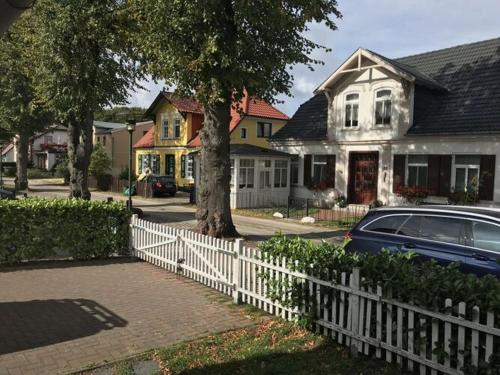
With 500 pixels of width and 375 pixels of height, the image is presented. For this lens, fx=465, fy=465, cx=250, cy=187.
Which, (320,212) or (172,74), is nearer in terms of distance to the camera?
Answer: (172,74)

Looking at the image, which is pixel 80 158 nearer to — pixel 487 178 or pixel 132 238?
pixel 132 238

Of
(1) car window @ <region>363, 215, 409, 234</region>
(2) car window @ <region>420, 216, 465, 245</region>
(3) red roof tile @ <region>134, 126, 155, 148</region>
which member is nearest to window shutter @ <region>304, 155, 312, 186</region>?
(1) car window @ <region>363, 215, 409, 234</region>

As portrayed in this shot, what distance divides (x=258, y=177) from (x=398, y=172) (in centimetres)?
738

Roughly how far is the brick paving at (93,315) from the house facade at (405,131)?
1427 cm

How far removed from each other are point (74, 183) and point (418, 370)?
18.6m

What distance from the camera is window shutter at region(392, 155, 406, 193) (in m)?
20.8

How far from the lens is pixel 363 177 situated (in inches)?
896

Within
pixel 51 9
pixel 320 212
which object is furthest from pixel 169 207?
pixel 51 9

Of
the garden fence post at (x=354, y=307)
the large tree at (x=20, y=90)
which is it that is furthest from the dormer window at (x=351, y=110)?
the garden fence post at (x=354, y=307)

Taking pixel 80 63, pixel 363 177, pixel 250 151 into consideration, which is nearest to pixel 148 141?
pixel 250 151

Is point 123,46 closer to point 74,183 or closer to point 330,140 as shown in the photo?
point 74,183

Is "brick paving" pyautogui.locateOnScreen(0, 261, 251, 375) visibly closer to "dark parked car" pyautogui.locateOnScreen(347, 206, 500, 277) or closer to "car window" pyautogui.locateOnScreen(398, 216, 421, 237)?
"dark parked car" pyautogui.locateOnScreen(347, 206, 500, 277)

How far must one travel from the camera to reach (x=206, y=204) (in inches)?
543

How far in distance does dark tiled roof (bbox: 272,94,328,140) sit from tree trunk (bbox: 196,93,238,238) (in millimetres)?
11714
